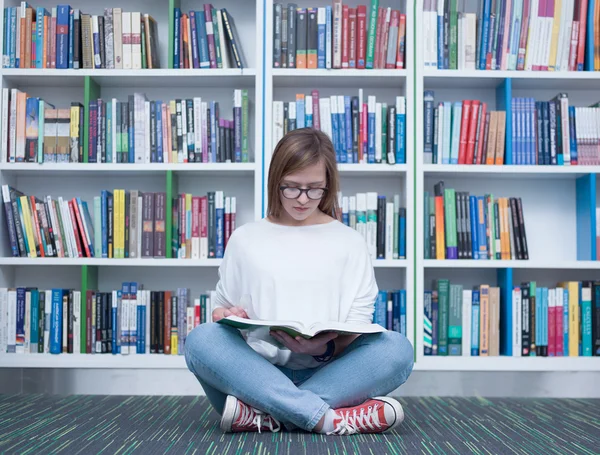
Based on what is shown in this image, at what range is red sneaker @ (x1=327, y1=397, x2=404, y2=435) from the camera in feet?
6.24

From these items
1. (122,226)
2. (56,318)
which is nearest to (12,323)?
(56,318)

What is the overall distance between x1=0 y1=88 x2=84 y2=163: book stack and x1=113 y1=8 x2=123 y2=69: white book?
0.23m

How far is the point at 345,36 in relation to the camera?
9.88 ft

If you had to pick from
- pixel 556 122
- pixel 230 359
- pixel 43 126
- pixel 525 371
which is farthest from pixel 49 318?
pixel 556 122

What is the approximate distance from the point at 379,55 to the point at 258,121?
54 cm

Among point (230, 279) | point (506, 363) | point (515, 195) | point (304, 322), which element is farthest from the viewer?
point (515, 195)

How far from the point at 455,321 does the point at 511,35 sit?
1134mm

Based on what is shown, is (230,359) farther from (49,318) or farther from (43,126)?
(43,126)

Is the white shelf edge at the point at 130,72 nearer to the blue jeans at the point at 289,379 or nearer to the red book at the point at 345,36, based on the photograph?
the red book at the point at 345,36

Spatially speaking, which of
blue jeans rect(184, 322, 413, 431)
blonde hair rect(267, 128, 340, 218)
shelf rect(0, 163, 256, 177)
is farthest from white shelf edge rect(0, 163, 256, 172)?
blue jeans rect(184, 322, 413, 431)

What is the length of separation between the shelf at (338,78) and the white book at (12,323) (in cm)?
133

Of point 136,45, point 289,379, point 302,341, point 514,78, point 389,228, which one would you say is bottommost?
point 289,379

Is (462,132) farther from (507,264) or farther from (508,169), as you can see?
(507,264)

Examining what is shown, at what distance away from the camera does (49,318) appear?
3.01 meters
